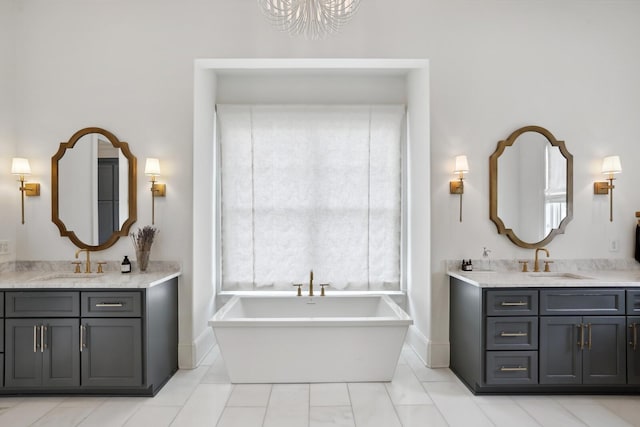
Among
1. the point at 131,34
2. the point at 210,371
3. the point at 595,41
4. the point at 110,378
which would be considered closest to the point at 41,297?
the point at 110,378

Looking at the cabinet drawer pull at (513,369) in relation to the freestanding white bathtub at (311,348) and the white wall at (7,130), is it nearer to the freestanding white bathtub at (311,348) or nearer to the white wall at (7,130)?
the freestanding white bathtub at (311,348)

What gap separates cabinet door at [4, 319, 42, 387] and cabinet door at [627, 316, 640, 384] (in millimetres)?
4261

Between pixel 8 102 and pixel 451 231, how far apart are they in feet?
12.8

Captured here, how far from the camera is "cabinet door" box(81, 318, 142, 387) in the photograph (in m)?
2.84

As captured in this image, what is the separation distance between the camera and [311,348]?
3.10 m

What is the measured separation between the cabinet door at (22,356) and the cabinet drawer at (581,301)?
12.1 ft

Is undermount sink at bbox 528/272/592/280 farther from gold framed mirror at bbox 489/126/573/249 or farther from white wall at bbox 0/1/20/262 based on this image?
white wall at bbox 0/1/20/262

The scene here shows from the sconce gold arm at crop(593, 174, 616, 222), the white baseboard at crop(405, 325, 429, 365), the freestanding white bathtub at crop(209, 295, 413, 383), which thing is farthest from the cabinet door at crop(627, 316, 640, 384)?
the freestanding white bathtub at crop(209, 295, 413, 383)

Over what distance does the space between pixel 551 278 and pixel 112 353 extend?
11.0 ft

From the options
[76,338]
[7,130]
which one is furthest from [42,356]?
[7,130]

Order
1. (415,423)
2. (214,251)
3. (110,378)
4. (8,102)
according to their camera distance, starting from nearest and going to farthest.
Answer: (415,423) < (110,378) < (8,102) < (214,251)

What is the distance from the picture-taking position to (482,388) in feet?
9.52

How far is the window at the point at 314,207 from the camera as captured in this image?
4.14 meters

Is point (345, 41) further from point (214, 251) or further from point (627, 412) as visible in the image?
point (627, 412)
